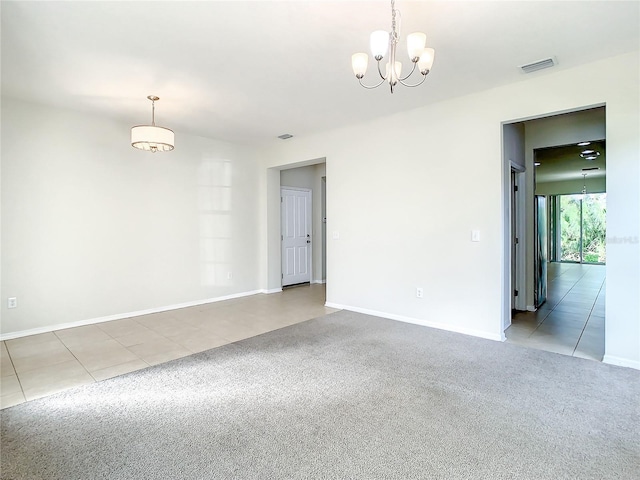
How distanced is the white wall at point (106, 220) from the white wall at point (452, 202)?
1825mm

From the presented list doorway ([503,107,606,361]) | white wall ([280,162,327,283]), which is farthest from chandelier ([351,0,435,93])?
white wall ([280,162,327,283])

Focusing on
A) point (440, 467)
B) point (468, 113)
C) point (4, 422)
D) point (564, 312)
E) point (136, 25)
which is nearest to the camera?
point (440, 467)

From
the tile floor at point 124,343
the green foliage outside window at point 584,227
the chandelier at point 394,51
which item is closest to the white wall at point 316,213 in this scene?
the tile floor at point 124,343

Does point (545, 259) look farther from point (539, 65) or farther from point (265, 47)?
point (265, 47)

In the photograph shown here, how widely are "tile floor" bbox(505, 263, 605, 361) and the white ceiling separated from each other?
8.80 feet

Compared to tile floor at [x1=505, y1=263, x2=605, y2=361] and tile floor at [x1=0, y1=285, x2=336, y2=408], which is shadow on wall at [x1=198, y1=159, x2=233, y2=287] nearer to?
tile floor at [x1=0, y1=285, x2=336, y2=408]

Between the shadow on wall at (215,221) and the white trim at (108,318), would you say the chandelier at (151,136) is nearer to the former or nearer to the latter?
the shadow on wall at (215,221)

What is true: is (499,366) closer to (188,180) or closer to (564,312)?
(564,312)

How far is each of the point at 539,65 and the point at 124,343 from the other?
16.0ft

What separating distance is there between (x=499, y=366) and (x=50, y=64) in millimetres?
4709

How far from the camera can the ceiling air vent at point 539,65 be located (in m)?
2.96

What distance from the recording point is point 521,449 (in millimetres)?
1872

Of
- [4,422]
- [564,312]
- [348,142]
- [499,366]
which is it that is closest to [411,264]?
[499,366]

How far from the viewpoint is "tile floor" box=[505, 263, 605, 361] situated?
3.47 m
